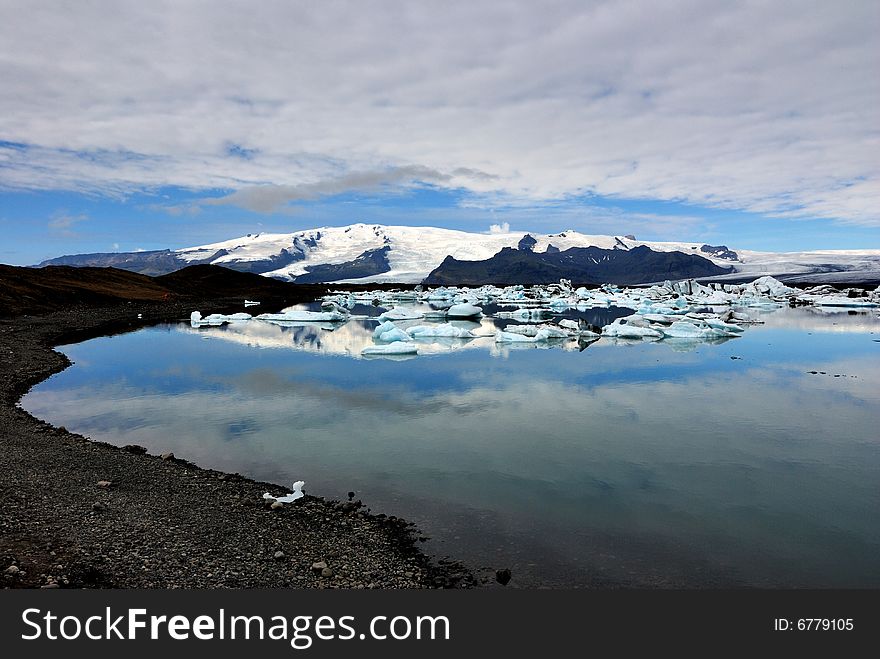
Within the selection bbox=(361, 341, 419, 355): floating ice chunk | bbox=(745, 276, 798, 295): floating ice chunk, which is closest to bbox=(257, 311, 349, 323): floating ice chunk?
bbox=(361, 341, 419, 355): floating ice chunk

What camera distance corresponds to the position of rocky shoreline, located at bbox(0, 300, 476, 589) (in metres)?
6.30

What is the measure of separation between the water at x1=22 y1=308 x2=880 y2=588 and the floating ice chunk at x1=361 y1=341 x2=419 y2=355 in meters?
1.29

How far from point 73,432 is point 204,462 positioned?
14.1 ft

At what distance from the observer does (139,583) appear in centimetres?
601

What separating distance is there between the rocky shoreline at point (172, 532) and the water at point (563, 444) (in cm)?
83

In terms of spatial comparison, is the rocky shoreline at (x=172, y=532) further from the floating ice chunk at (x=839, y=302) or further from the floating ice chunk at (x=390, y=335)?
the floating ice chunk at (x=839, y=302)

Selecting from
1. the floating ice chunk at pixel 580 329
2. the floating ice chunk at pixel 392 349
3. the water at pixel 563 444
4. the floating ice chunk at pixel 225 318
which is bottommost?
the water at pixel 563 444

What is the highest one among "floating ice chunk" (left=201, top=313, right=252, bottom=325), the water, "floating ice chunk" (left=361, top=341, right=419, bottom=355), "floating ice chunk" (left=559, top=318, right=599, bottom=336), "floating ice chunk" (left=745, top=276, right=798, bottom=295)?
"floating ice chunk" (left=745, top=276, right=798, bottom=295)

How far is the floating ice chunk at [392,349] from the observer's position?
26.9 metres

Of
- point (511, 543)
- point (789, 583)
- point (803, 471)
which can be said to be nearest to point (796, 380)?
point (803, 471)

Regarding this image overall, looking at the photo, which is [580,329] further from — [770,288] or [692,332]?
[770,288]

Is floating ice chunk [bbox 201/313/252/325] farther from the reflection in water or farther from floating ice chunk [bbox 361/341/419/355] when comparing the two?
floating ice chunk [bbox 361/341/419/355]

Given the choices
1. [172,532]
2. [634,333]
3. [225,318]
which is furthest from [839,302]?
[172,532]

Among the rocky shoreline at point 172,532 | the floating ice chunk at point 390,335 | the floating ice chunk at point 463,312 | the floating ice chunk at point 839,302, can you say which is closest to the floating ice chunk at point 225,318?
the floating ice chunk at point 463,312
